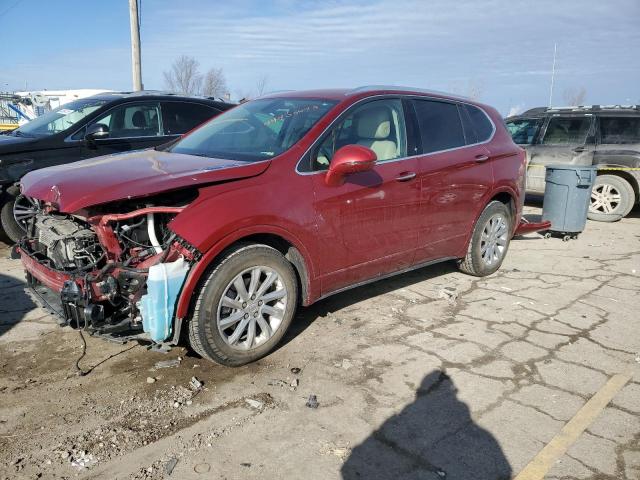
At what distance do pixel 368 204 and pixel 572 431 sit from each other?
6.77 feet

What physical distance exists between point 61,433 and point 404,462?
1.87 meters

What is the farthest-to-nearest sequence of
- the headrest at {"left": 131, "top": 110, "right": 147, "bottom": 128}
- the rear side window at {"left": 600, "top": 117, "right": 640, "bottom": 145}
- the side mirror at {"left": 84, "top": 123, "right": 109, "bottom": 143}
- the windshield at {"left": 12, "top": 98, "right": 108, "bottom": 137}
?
the rear side window at {"left": 600, "top": 117, "right": 640, "bottom": 145}
the headrest at {"left": 131, "top": 110, "right": 147, "bottom": 128}
the windshield at {"left": 12, "top": 98, "right": 108, "bottom": 137}
the side mirror at {"left": 84, "top": 123, "right": 109, "bottom": 143}

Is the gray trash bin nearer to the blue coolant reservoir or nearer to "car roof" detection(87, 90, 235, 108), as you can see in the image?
"car roof" detection(87, 90, 235, 108)

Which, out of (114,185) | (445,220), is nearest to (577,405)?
(445,220)

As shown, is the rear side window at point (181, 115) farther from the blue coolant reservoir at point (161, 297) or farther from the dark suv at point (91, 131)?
the blue coolant reservoir at point (161, 297)

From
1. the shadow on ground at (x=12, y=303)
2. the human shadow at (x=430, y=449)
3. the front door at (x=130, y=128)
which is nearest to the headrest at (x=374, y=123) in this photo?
the human shadow at (x=430, y=449)

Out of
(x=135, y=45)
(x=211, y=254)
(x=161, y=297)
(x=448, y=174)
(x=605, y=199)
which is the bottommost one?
(x=605, y=199)

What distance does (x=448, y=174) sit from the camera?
483cm

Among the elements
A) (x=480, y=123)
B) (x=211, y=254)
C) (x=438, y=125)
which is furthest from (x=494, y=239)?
(x=211, y=254)

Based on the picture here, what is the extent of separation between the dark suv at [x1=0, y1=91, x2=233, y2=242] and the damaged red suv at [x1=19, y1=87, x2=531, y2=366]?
101 inches

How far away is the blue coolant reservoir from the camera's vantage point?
3.13 m

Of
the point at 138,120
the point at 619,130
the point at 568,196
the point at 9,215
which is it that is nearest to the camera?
the point at 9,215

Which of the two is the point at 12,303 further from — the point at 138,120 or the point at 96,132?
the point at 138,120

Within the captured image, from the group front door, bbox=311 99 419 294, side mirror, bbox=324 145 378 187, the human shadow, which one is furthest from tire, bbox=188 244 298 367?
the human shadow
